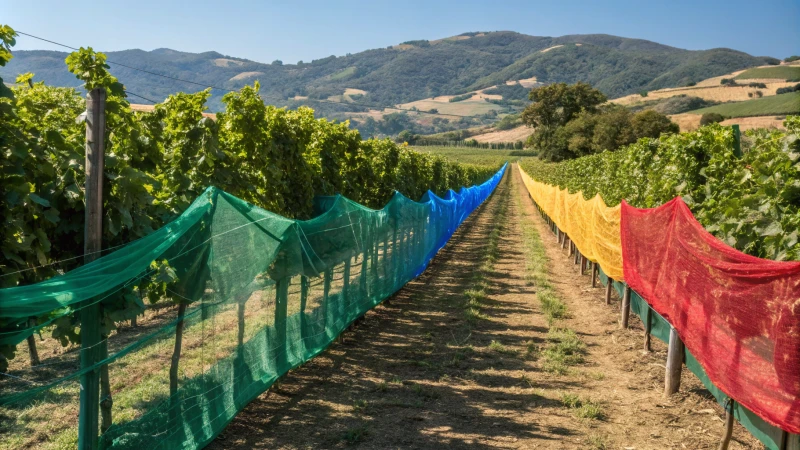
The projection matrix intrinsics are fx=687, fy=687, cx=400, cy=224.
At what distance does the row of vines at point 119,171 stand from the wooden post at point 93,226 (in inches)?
3.6

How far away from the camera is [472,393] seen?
7.09 metres

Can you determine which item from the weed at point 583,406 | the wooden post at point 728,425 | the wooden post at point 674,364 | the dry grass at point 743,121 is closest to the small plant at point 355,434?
the weed at point 583,406

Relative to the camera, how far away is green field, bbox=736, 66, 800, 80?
390 ft

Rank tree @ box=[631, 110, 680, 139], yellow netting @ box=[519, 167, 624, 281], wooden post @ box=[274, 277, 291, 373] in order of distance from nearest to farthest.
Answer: wooden post @ box=[274, 277, 291, 373] < yellow netting @ box=[519, 167, 624, 281] < tree @ box=[631, 110, 680, 139]

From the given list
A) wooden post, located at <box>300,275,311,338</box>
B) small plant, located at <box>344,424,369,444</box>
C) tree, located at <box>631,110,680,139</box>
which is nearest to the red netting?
small plant, located at <box>344,424,369,444</box>

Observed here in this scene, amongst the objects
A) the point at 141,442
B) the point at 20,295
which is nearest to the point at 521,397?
the point at 141,442

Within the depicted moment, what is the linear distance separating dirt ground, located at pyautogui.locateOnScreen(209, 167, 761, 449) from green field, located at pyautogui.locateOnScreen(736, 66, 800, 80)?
125 metres

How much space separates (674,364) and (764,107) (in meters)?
89.5

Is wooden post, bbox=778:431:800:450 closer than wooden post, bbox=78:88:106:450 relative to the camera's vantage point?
No

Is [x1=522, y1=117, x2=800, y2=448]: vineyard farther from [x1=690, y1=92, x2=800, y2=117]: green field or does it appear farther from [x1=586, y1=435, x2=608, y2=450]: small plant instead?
[x1=690, y1=92, x2=800, y2=117]: green field

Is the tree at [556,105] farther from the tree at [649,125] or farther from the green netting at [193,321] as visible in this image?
the green netting at [193,321]

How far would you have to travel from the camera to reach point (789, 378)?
159 inches

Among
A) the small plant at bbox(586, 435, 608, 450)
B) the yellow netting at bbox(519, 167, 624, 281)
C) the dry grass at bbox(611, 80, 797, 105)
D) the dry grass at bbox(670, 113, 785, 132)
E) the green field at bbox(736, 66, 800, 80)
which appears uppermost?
the green field at bbox(736, 66, 800, 80)

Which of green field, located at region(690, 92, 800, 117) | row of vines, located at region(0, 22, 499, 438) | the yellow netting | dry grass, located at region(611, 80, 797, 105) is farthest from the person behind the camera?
dry grass, located at region(611, 80, 797, 105)
